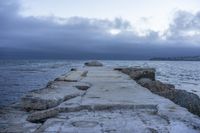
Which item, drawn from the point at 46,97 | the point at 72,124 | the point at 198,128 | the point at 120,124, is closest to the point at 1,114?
the point at 46,97

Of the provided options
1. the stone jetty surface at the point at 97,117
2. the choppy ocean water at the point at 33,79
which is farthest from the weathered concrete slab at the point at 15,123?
the choppy ocean water at the point at 33,79

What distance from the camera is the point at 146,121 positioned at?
6082mm

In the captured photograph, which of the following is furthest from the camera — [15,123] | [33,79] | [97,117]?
[33,79]

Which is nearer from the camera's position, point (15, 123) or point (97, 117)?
point (97, 117)

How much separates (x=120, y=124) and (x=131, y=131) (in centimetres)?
44

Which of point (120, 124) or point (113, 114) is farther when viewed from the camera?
point (113, 114)

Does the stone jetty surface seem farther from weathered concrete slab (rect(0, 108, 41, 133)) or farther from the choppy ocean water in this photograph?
the choppy ocean water

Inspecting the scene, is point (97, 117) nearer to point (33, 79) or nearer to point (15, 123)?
point (15, 123)

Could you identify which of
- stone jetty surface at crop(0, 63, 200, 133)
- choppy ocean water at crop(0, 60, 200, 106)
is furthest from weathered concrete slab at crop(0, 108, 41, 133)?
choppy ocean water at crop(0, 60, 200, 106)

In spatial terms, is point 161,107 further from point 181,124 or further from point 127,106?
point 181,124

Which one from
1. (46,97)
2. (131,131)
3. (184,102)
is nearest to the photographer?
(131,131)

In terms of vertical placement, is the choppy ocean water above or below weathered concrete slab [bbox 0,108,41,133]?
below

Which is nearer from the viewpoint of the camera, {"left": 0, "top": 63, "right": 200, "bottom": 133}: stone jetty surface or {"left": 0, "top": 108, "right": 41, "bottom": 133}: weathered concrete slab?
{"left": 0, "top": 63, "right": 200, "bottom": 133}: stone jetty surface

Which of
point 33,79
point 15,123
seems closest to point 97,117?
point 15,123
